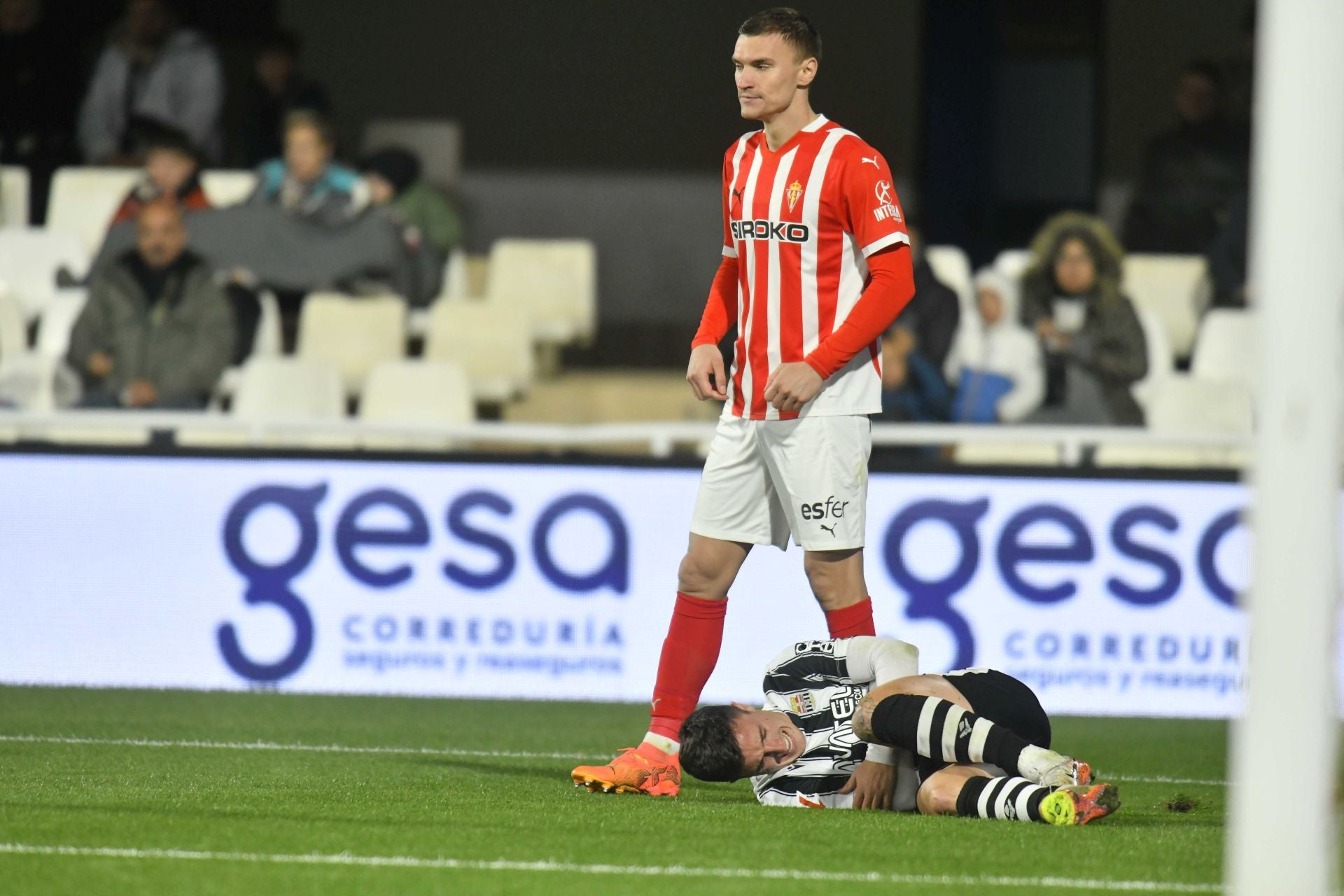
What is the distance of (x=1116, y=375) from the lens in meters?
9.92

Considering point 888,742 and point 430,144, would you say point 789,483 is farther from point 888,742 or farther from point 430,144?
point 430,144

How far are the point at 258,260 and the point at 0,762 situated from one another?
5792 mm

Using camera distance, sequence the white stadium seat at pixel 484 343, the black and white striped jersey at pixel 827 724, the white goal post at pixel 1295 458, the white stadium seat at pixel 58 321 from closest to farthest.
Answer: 1. the white goal post at pixel 1295 458
2. the black and white striped jersey at pixel 827 724
3. the white stadium seat at pixel 58 321
4. the white stadium seat at pixel 484 343

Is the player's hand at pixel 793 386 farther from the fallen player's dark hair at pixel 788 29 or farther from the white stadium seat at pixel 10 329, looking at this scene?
the white stadium seat at pixel 10 329

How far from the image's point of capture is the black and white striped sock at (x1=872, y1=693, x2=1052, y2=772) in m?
4.83

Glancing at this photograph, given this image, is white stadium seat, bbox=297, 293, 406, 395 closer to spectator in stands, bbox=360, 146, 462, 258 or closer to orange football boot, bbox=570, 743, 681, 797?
spectator in stands, bbox=360, 146, 462, 258

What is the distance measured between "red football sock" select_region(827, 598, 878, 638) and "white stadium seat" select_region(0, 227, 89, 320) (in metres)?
7.04

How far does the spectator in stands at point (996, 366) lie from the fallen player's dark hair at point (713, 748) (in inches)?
195

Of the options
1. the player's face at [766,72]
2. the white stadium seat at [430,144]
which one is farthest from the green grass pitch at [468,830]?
the white stadium seat at [430,144]

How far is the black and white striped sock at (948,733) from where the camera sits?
483cm

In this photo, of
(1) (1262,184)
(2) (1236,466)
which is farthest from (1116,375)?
(1) (1262,184)

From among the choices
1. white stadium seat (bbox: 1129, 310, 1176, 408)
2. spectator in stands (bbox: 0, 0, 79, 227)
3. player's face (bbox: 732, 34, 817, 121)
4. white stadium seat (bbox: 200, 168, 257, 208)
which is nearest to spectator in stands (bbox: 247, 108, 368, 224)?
white stadium seat (bbox: 200, 168, 257, 208)

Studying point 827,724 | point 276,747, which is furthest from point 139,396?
point 827,724

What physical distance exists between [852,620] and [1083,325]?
501cm
